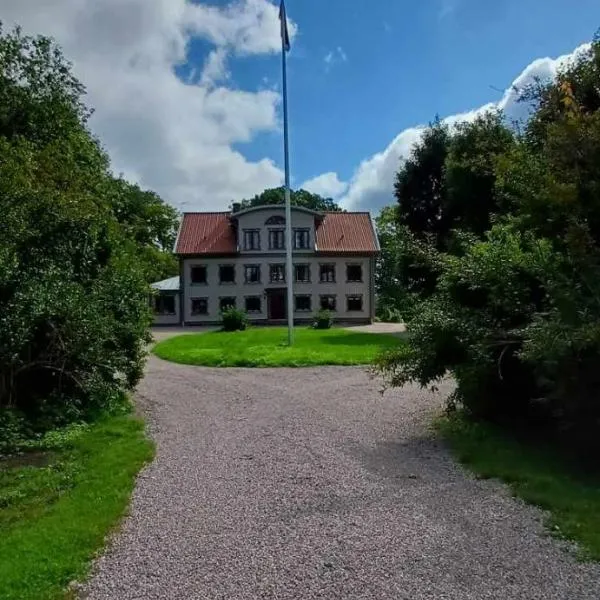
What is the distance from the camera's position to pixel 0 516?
627 centimetres

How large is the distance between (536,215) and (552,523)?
423 centimetres

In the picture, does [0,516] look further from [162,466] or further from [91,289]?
[91,289]

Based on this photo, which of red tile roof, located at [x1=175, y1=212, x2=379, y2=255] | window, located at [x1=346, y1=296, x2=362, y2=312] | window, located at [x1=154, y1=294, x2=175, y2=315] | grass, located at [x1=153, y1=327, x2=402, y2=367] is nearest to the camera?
grass, located at [x1=153, y1=327, x2=402, y2=367]

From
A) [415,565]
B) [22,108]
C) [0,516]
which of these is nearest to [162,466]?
[0,516]

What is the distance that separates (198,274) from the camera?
46.6 m

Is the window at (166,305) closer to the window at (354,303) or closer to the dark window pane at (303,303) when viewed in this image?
the dark window pane at (303,303)

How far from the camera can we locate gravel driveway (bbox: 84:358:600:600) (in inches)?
161

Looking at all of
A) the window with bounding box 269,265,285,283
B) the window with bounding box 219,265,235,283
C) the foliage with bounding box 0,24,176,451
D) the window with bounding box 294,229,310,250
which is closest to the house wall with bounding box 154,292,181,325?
the window with bounding box 219,265,235,283

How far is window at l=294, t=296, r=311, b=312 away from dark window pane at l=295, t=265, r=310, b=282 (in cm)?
137

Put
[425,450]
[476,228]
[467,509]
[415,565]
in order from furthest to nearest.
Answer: [476,228] < [425,450] < [467,509] < [415,565]

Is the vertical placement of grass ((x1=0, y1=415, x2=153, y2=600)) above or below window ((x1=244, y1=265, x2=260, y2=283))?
below

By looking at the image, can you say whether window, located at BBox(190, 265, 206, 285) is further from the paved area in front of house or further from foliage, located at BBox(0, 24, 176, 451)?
foliage, located at BBox(0, 24, 176, 451)

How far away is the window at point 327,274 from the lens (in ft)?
152

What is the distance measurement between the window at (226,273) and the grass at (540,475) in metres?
37.5
